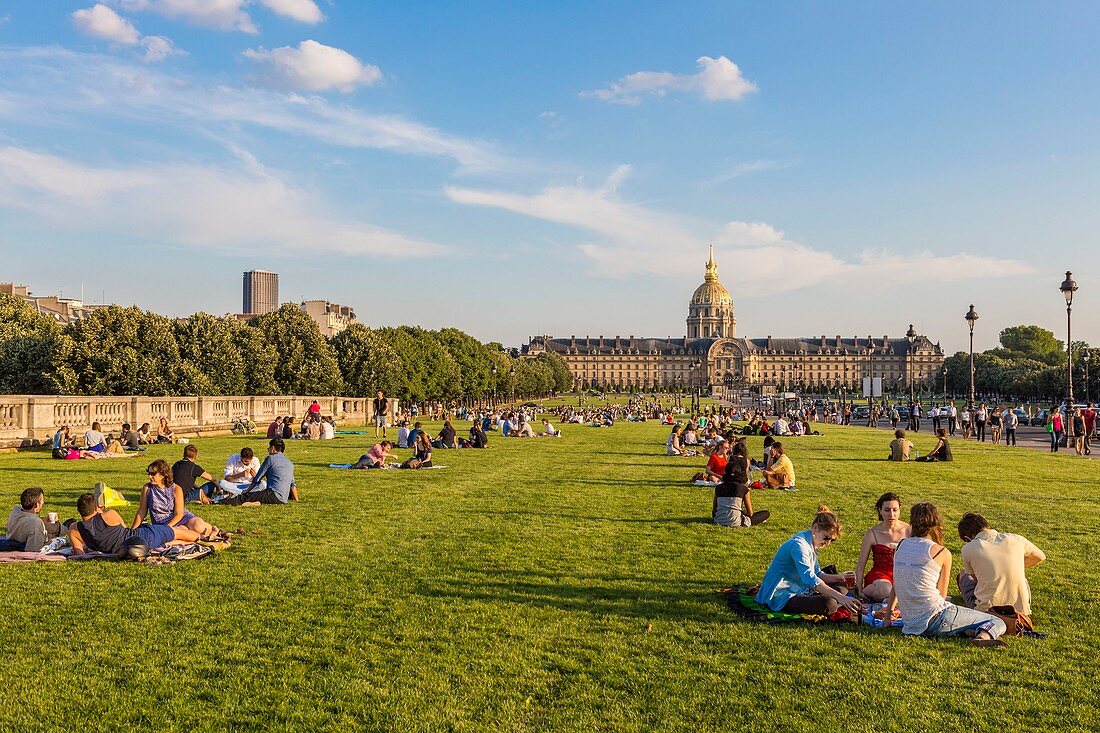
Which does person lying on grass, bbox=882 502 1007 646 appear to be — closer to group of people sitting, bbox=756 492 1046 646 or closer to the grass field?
group of people sitting, bbox=756 492 1046 646

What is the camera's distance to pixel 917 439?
41.2 metres

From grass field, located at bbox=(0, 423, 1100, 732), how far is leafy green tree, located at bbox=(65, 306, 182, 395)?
37.6m

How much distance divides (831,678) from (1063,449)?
33.2 meters

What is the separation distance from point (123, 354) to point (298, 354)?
14415 mm

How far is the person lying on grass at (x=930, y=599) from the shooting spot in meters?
7.96

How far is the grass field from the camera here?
6.19m

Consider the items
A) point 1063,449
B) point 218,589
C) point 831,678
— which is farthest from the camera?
point 1063,449

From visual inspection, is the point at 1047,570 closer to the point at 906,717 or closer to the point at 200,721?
the point at 906,717

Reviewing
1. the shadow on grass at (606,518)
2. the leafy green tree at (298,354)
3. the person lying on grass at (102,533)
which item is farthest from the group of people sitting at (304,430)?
the leafy green tree at (298,354)

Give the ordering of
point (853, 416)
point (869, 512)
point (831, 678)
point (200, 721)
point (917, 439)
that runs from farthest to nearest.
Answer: point (853, 416) → point (917, 439) → point (869, 512) → point (831, 678) → point (200, 721)

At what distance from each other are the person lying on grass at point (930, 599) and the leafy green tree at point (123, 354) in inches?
1909

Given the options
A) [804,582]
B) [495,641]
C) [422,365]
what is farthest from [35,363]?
[804,582]

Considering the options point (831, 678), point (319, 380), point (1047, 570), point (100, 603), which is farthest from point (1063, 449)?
point (319, 380)

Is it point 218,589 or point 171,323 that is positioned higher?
point 171,323
